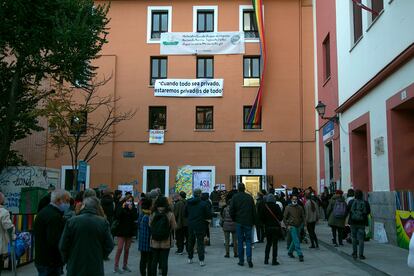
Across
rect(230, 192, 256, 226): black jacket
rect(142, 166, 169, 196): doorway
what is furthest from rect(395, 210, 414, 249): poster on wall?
rect(142, 166, 169, 196): doorway

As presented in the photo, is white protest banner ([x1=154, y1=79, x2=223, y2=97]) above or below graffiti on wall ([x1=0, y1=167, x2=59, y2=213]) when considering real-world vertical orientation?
above

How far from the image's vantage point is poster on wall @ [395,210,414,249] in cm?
1345

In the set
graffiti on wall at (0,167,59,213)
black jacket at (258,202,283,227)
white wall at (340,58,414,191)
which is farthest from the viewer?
graffiti on wall at (0,167,59,213)

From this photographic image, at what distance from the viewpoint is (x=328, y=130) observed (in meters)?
24.2

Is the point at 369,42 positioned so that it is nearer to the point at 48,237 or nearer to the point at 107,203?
the point at 107,203

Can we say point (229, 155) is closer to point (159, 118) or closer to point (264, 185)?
point (264, 185)

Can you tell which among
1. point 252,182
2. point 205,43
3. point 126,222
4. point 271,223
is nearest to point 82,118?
point 205,43

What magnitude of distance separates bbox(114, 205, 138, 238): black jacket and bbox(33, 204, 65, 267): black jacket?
13.2 feet

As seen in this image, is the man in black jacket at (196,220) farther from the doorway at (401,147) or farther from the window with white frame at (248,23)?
the window with white frame at (248,23)

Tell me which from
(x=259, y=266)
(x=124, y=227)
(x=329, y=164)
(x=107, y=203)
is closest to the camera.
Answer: (x=124, y=227)

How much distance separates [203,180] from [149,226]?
66.1ft

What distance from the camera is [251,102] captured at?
30.2m

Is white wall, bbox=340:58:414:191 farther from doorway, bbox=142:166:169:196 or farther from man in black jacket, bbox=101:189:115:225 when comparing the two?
doorway, bbox=142:166:169:196

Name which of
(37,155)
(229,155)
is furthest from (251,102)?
(37,155)
